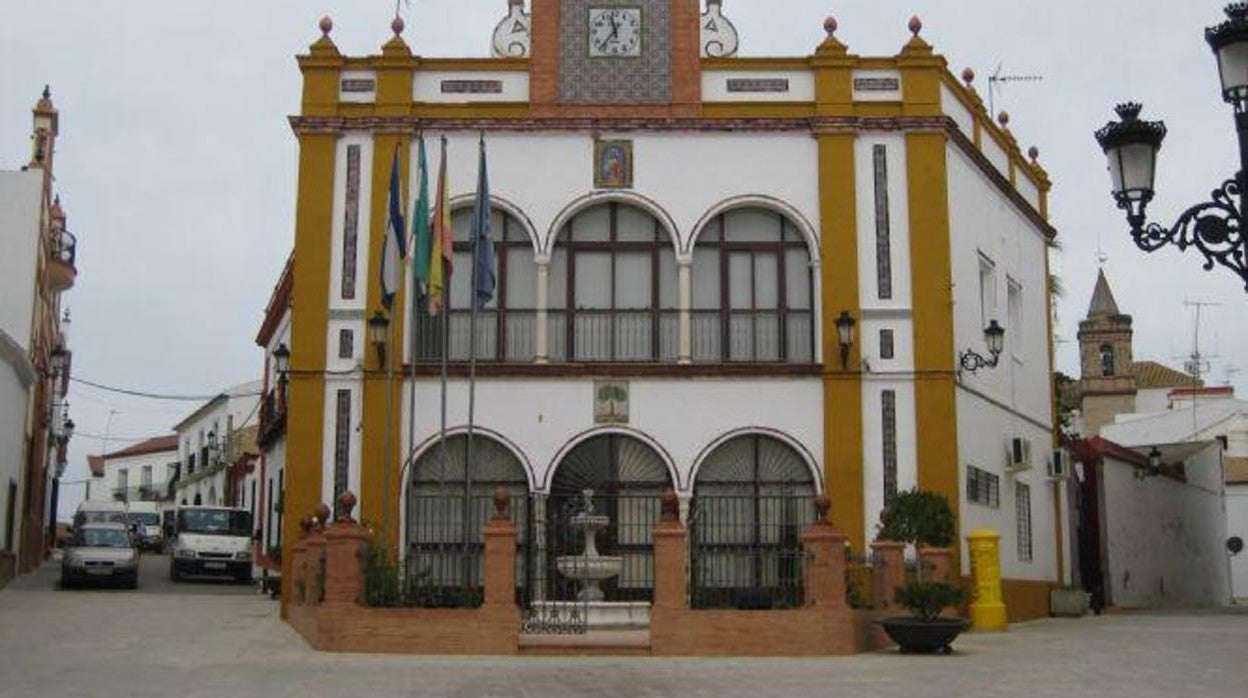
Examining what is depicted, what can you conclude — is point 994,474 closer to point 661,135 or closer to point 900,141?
point 900,141

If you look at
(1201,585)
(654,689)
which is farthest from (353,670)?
(1201,585)

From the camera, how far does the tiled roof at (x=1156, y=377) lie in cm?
7681

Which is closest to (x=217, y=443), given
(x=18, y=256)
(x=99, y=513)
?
(x=99, y=513)

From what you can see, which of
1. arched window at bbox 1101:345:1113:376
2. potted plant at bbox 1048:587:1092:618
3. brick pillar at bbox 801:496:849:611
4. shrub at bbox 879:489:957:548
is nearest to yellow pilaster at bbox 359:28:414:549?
brick pillar at bbox 801:496:849:611

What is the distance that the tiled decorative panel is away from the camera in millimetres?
23859

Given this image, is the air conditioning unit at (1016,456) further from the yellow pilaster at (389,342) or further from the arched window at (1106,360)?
the arched window at (1106,360)

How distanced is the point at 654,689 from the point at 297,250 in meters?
11.8

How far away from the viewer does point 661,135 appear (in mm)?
23688

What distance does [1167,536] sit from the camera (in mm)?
39125

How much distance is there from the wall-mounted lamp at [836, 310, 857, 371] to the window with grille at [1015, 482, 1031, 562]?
5.53 m

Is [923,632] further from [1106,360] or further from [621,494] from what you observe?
[1106,360]

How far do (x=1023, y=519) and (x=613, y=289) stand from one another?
8823 millimetres

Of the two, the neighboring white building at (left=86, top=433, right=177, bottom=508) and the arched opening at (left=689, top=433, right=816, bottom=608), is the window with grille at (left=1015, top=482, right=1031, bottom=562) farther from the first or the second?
the neighboring white building at (left=86, top=433, right=177, bottom=508)

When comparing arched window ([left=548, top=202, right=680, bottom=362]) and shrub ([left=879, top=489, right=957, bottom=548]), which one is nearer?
shrub ([left=879, top=489, right=957, bottom=548])
